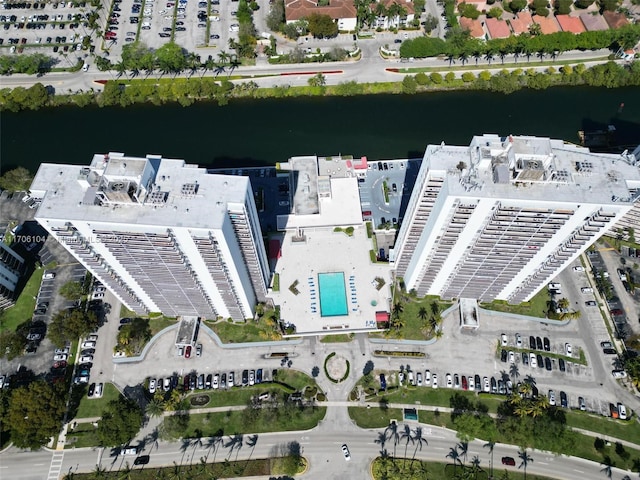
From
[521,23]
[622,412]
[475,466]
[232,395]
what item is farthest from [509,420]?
[521,23]

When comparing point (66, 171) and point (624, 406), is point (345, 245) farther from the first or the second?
point (624, 406)

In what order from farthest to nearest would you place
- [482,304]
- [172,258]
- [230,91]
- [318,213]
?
[230,91], [318,213], [482,304], [172,258]

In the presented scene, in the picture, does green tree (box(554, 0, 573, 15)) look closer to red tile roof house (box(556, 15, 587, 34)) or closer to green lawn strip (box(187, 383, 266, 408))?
red tile roof house (box(556, 15, 587, 34))

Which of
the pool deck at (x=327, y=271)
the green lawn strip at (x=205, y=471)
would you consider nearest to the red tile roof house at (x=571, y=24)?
the pool deck at (x=327, y=271)

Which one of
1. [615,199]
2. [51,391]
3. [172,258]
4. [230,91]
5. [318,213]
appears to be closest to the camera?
[615,199]

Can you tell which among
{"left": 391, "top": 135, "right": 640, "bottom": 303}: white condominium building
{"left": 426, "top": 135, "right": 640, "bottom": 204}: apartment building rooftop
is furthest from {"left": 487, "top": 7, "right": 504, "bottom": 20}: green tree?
{"left": 426, "top": 135, "right": 640, "bottom": 204}: apartment building rooftop

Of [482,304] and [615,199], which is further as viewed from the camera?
[482,304]

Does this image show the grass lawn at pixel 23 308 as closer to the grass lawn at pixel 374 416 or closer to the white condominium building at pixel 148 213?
the white condominium building at pixel 148 213

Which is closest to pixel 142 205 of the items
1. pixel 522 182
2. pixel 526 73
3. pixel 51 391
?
pixel 51 391
